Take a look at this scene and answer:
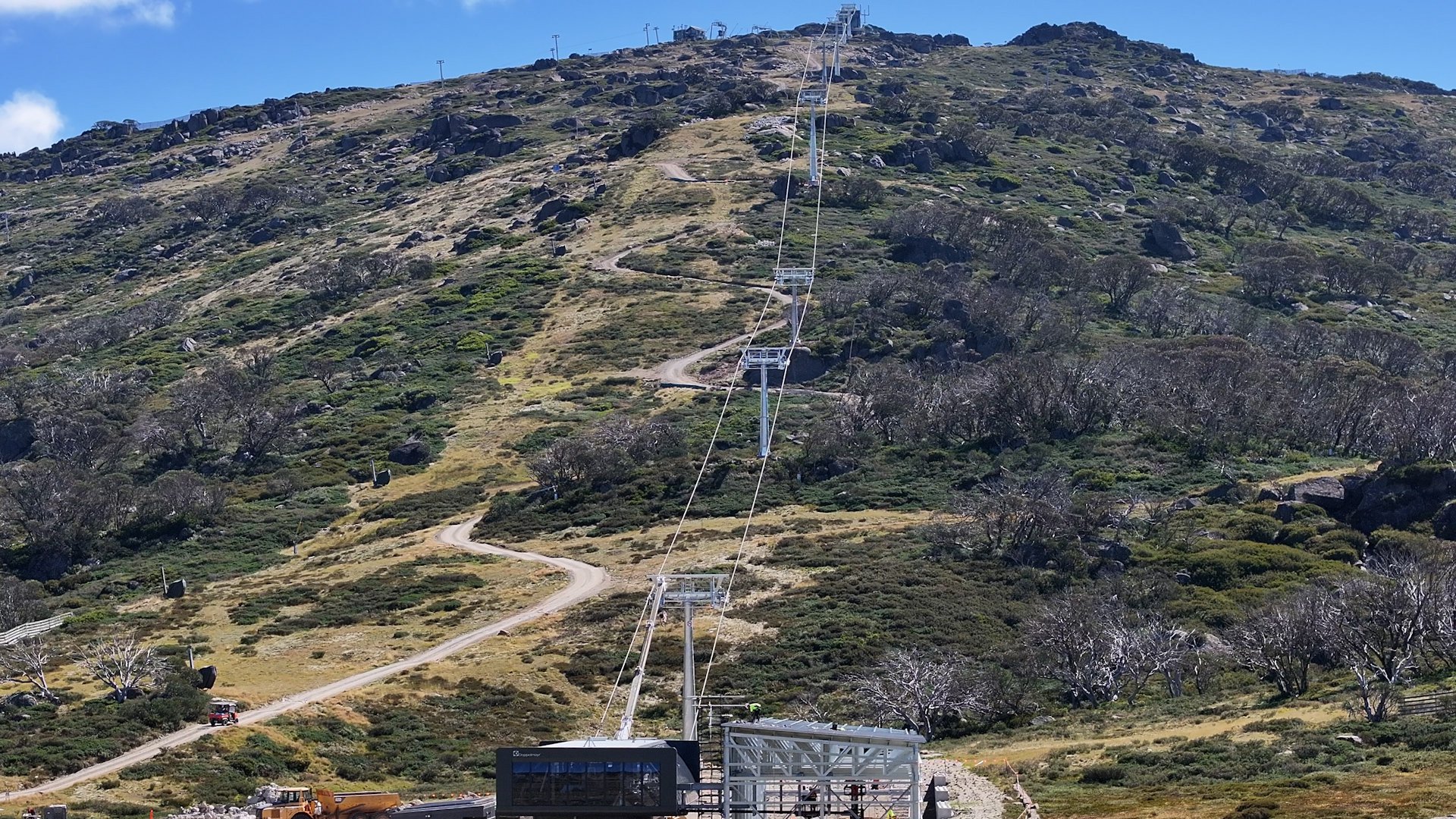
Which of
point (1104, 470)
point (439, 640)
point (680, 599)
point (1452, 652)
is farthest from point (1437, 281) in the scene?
point (680, 599)

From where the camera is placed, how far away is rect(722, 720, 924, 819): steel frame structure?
3538 centimetres

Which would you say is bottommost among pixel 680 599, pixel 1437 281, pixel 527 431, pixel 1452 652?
pixel 1452 652

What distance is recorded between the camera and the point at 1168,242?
14338 cm

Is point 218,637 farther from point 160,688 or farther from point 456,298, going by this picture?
point 456,298

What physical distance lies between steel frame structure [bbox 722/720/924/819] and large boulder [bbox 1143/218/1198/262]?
114 meters

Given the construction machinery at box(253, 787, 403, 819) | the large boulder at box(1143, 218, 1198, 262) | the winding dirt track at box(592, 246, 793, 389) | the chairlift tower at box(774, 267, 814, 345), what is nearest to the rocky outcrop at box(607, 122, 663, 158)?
the winding dirt track at box(592, 246, 793, 389)

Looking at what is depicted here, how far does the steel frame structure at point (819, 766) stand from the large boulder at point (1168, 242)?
372ft

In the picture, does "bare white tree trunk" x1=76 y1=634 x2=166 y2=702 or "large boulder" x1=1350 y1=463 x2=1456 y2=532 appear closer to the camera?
"bare white tree trunk" x1=76 y1=634 x2=166 y2=702

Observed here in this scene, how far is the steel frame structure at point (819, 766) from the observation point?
3538 centimetres

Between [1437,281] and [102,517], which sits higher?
[1437,281]

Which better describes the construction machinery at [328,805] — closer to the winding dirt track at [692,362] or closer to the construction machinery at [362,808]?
the construction machinery at [362,808]

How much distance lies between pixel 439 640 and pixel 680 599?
26421 millimetres

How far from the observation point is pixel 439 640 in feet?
216

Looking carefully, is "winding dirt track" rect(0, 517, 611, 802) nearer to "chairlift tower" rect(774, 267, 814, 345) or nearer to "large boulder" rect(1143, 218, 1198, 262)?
"chairlift tower" rect(774, 267, 814, 345)
